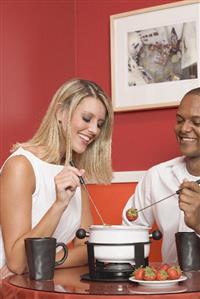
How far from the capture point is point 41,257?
1702 millimetres

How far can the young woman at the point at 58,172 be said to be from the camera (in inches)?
75.8

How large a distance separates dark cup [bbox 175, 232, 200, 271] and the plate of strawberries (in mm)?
286

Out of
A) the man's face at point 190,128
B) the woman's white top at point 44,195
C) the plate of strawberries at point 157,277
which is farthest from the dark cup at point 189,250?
the man's face at point 190,128

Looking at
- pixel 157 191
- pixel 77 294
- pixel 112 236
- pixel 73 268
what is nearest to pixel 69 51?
pixel 157 191

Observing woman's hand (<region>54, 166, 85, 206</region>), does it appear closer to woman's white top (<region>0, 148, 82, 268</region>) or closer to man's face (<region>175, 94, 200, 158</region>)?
woman's white top (<region>0, 148, 82, 268</region>)

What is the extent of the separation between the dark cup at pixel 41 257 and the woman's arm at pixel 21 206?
19cm

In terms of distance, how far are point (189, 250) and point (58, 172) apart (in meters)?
0.64

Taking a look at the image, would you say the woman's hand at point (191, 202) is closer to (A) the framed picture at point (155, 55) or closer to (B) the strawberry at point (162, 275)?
(B) the strawberry at point (162, 275)

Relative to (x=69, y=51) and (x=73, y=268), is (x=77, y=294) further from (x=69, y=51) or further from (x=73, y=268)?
(x=69, y=51)

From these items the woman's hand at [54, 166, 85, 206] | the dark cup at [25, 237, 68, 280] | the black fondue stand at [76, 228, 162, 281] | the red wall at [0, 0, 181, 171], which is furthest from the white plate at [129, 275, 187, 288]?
the red wall at [0, 0, 181, 171]

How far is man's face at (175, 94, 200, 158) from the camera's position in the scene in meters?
2.61

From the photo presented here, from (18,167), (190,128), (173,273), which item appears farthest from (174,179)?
(173,273)

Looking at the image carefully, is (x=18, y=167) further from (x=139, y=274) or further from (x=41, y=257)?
(x=139, y=274)

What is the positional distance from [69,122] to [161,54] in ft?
3.50
